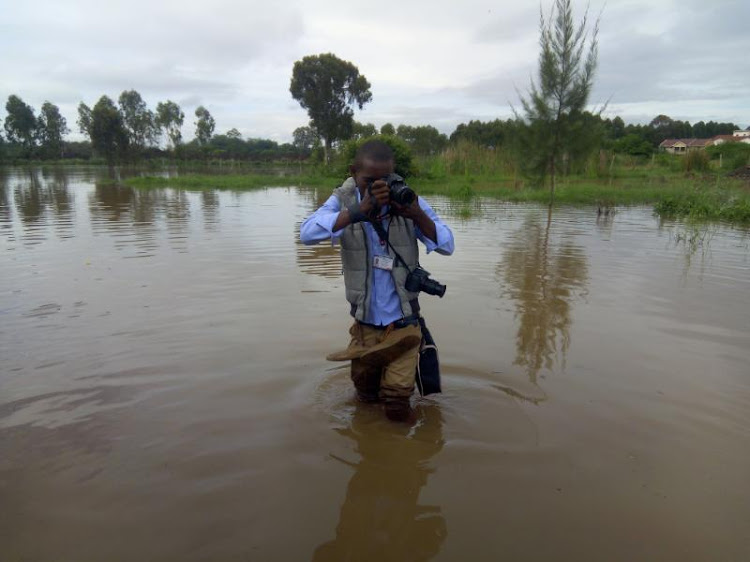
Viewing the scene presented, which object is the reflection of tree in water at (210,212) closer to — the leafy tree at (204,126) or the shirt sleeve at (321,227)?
the shirt sleeve at (321,227)

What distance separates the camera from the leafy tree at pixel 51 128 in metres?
62.0

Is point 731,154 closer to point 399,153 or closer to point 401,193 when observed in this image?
point 399,153

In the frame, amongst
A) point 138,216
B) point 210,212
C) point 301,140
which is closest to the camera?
point 138,216

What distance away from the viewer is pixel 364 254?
9.04 feet

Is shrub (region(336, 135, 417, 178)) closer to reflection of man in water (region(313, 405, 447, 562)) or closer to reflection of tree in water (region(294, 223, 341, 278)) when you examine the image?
reflection of tree in water (region(294, 223, 341, 278))

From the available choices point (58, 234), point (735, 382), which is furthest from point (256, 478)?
point (58, 234)

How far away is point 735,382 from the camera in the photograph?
11.5 feet

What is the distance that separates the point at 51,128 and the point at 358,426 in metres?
78.6

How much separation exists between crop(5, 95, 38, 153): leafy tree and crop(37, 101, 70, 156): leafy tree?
1298mm

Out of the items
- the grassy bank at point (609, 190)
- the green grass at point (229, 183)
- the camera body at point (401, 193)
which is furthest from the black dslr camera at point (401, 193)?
the green grass at point (229, 183)

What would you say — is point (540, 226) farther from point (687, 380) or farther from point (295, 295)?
point (687, 380)

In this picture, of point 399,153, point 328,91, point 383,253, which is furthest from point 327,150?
point 383,253

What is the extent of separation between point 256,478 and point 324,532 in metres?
0.50

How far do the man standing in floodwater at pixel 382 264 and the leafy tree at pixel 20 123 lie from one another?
70.6 metres
